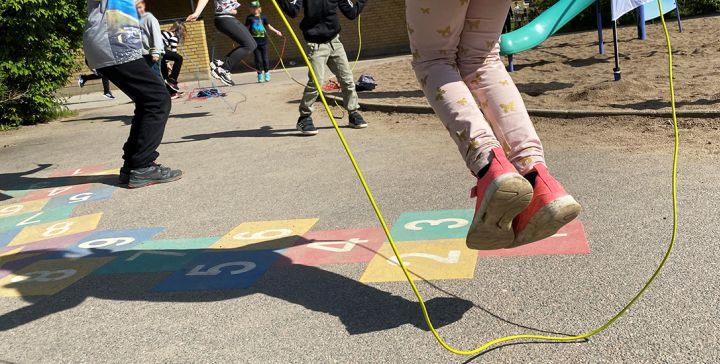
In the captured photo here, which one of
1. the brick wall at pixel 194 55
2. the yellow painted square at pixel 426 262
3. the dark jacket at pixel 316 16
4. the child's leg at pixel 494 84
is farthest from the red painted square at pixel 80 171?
the brick wall at pixel 194 55

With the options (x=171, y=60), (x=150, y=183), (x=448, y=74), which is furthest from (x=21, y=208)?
(x=171, y=60)

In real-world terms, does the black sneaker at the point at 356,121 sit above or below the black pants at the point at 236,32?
below

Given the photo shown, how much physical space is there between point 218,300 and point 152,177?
347 centimetres

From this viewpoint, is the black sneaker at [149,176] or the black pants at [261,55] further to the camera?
the black pants at [261,55]

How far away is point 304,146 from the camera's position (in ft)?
25.6

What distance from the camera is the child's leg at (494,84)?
9.57ft

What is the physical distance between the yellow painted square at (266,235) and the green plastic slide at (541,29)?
6.81 metres

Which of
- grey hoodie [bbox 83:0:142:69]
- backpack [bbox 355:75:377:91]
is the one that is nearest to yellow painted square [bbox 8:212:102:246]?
grey hoodie [bbox 83:0:142:69]

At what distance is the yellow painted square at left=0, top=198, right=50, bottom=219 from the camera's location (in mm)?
6012

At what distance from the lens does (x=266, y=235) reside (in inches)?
178

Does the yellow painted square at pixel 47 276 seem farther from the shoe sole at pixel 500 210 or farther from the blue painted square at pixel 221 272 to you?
the shoe sole at pixel 500 210

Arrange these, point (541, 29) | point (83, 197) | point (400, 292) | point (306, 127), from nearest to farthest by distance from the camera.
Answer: point (400, 292)
point (83, 197)
point (306, 127)
point (541, 29)

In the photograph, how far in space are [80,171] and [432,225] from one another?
4828 millimetres

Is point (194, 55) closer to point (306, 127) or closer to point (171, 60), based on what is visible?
point (171, 60)
